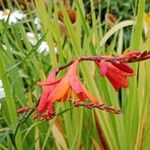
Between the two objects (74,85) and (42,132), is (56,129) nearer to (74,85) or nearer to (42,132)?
(42,132)

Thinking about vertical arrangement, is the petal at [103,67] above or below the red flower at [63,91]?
above

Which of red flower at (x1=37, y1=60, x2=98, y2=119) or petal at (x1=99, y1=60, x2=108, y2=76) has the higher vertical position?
petal at (x1=99, y1=60, x2=108, y2=76)

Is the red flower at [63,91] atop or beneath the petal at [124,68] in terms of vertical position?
beneath

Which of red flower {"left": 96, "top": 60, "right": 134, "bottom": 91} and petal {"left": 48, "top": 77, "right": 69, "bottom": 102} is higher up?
red flower {"left": 96, "top": 60, "right": 134, "bottom": 91}

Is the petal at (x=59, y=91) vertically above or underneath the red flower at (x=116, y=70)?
underneath

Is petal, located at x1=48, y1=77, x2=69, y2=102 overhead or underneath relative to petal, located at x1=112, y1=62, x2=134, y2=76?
underneath

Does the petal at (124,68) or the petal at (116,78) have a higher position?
the petal at (124,68)

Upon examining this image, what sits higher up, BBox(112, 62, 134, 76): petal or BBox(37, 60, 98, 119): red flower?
BBox(112, 62, 134, 76): petal

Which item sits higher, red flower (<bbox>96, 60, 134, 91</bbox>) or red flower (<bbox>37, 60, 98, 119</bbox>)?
red flower (<bbox>96, 60, 134, 91</bbox>)
